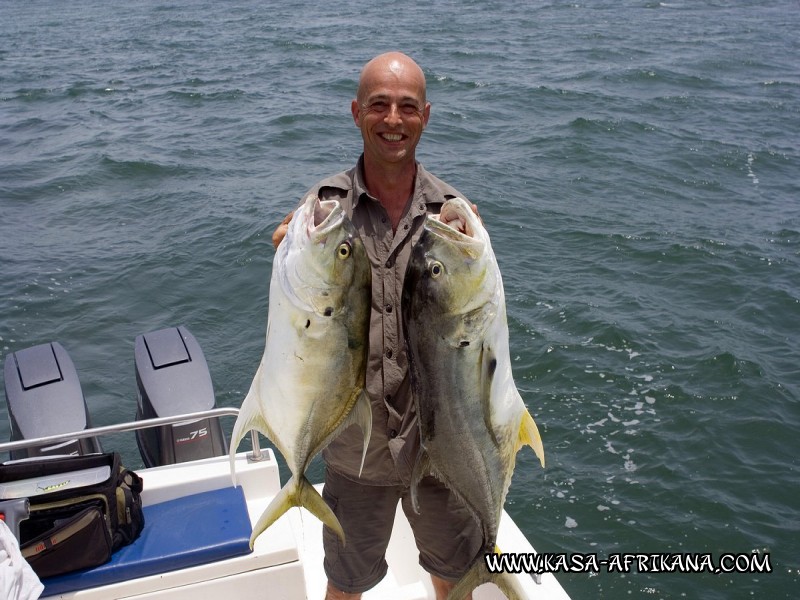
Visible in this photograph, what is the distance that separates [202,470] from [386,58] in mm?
2658

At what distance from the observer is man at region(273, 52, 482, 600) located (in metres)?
3.03

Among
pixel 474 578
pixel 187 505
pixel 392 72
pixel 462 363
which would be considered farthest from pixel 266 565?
pixel 392 72

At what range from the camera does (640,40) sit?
73.7 feet

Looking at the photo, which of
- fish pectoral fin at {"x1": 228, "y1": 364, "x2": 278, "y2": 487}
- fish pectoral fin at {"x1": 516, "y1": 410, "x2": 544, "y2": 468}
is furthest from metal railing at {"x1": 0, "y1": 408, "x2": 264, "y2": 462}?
fish pectoral fin at {"x1": 516, "y1": 410, "x2": 544, "y2": 468}

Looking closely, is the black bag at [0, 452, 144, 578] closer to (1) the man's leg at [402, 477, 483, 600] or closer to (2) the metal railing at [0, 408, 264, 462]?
(2) the metal railing at [0, 408, 264, 462]

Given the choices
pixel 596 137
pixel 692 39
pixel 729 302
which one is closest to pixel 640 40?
pixel 692 39

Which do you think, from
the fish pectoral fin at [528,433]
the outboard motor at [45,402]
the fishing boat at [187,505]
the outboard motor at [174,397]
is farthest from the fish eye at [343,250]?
the outboard motor at [45,402]

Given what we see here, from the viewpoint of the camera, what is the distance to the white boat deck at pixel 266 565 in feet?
12.5

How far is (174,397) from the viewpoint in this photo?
5.11 m

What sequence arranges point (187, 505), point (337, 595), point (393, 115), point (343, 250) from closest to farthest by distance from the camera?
point (343, 250) < point (393, 115) < point (337, 595) < point (187, 505)

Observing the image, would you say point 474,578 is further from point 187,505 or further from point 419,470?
point 187,505

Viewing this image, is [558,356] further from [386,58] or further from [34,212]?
[34,212]

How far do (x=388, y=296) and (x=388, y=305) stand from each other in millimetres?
36

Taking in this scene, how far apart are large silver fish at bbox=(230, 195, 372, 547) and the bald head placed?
21.0 inches
